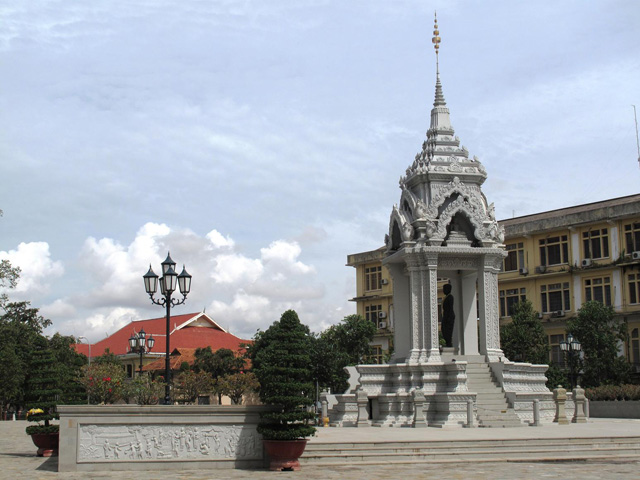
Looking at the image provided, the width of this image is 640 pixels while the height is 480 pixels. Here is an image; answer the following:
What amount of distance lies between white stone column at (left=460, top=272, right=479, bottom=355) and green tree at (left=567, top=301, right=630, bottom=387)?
1714 cm

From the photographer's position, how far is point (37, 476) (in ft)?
50.8

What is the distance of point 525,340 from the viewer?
4647 centimetres

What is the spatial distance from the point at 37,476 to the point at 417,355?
13.9 meters

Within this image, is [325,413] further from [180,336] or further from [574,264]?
[180,336]

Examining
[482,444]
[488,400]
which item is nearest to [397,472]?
[482,444]

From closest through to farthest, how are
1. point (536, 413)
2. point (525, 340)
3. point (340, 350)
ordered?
point (536, 413) → point (525, 340) → point (340, 350)

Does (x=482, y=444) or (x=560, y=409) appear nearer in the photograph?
(x=482, y=444)

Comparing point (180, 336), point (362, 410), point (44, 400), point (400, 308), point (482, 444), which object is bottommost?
point (482, 444)

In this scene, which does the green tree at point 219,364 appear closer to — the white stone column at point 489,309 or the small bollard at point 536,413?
the white stone column at point 489,309

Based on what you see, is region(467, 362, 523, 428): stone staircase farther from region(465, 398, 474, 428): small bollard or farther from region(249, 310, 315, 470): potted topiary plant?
region(249, 310, 315, 470): potted topiary plant

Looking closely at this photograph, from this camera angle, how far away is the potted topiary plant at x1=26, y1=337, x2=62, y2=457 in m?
19.8

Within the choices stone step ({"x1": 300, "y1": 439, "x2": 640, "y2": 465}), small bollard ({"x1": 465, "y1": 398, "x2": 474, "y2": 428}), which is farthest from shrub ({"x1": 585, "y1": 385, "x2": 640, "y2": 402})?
stone step ({"x1": 300, "y1": 439, "x2": 640, "y2": 465})

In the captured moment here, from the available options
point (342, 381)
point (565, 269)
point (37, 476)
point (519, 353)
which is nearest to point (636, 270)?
point (565, 269)

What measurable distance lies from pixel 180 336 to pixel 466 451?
59522 mm
